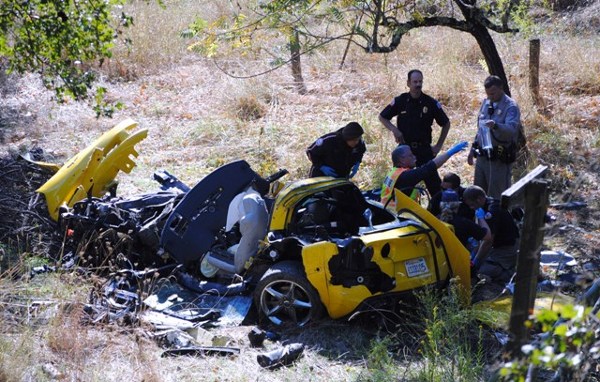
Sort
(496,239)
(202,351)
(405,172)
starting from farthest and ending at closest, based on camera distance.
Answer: (405,172)
(496,239)
(202,351)

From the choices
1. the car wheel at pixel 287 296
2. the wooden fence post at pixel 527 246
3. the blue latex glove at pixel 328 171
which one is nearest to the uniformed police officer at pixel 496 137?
the blue latex glove at pixel 328 171

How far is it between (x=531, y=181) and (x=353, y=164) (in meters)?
5.34

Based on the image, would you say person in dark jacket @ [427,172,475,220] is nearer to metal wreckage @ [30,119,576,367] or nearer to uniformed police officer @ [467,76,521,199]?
metal wreckage @ [30,119,576,367]

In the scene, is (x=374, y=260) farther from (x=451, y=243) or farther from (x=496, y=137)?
(x=496, y=137)

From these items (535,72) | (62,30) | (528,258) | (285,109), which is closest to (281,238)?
(62,30)

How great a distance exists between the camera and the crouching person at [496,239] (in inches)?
308

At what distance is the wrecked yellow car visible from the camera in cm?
710

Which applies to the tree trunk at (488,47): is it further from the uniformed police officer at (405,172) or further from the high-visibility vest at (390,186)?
the high-visibility vest at (390,186)

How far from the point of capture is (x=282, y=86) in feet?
51.4

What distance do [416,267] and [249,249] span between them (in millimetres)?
1657

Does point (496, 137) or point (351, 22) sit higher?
point (351, 22)

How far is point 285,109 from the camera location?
14.8 meters

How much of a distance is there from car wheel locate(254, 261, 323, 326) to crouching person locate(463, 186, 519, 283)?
64.1 inches

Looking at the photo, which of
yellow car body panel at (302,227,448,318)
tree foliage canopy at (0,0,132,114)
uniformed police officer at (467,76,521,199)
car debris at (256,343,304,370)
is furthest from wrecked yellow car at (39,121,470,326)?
uniformed police officer at (467,76,521,199)
